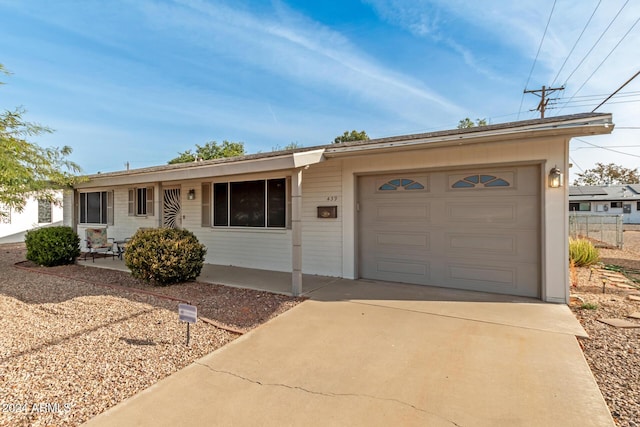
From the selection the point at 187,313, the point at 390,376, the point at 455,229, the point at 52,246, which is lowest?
the point at 390,376

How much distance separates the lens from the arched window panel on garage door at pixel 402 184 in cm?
576

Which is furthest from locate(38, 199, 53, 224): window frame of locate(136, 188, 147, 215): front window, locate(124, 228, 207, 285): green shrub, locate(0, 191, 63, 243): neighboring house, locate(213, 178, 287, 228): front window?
locate(124, 228, 207, 285): green shrub

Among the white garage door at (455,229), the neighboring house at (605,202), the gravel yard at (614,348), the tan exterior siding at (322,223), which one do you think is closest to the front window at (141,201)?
the tan exterior siding at (322,223)

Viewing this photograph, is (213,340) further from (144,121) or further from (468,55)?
(144,121)

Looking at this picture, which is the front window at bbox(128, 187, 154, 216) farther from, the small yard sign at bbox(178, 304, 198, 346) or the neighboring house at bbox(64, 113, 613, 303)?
the small yard sign at bbox(178, 304, 198, 346)

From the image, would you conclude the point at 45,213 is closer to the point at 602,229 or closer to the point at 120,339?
the point at 120,339

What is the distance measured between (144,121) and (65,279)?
1079cm

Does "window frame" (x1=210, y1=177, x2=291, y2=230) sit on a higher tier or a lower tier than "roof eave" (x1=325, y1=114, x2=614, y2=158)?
lower

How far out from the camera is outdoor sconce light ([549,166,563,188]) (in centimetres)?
457

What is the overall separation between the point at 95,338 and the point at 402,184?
5237 mm

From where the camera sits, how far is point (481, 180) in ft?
17.3

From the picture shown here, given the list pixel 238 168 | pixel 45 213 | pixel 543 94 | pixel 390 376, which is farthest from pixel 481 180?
pixel 45 213

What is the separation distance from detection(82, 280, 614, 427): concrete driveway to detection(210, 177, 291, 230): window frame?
11.1 feet

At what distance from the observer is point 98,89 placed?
10.4 m
